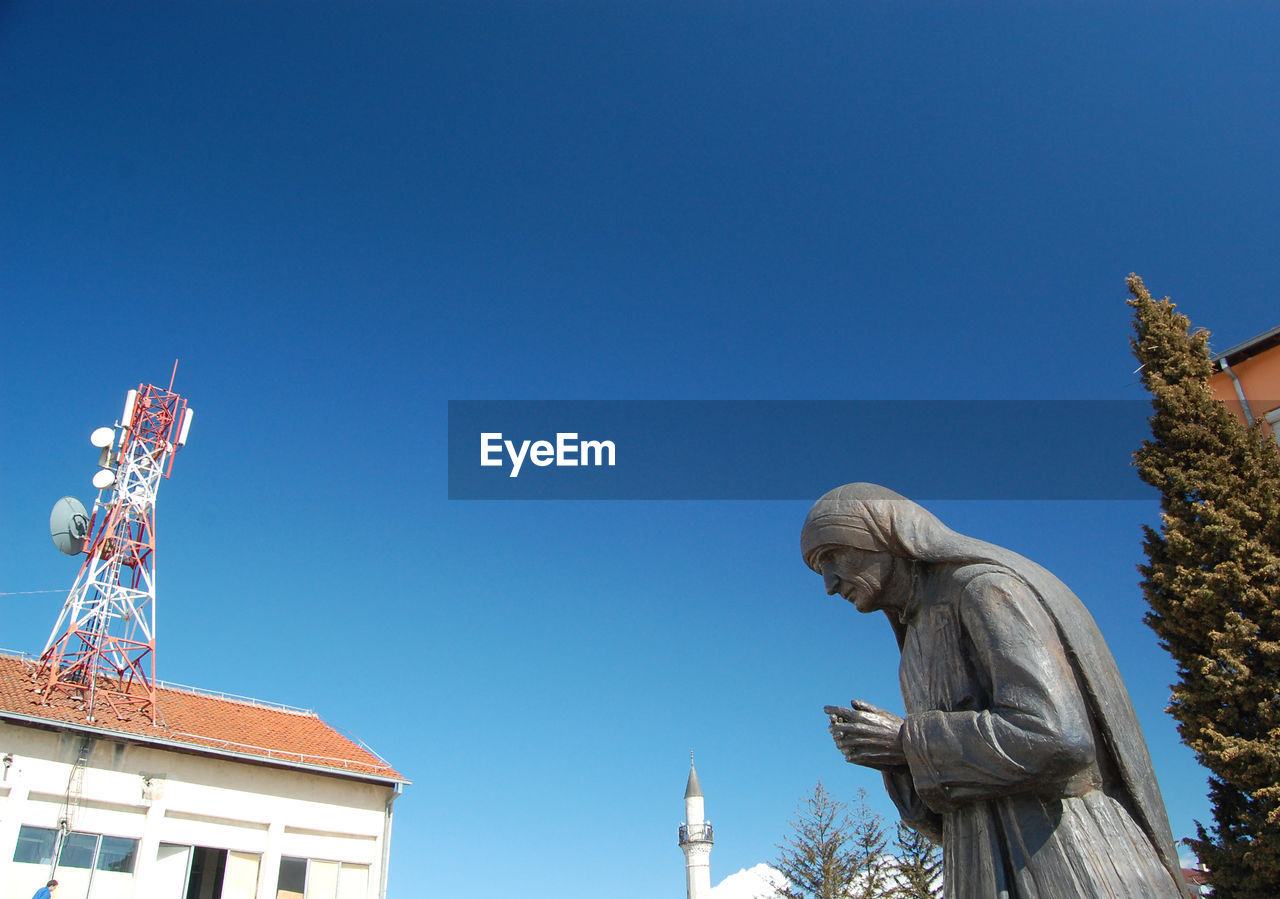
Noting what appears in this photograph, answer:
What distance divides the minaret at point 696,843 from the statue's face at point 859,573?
5416 centimetres

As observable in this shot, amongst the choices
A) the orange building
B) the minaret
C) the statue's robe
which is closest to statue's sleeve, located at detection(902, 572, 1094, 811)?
the statue's robe

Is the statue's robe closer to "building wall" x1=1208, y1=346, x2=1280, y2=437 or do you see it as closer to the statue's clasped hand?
the statue's clasped hand

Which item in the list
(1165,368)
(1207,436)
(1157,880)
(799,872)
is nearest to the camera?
(1157,880)

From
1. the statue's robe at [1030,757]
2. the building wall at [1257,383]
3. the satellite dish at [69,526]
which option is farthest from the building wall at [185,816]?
the building wall at [1257,383]

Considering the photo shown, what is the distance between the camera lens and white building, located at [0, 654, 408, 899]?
2147 cm

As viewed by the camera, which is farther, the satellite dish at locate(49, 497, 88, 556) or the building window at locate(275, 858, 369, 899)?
the satellite dish at locate(49, 497, 88, 556)

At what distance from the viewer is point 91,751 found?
22672 mm

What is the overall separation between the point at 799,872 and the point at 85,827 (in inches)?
806

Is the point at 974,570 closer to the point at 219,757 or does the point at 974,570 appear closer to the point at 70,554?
the point at 219,757

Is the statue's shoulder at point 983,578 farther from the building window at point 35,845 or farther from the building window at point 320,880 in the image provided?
the building window at point 320,880

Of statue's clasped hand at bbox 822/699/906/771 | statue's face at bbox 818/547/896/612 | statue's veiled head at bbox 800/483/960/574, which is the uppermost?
statue's veiled head at bbox 800/483/960/574

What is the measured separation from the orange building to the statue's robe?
68.3 feet

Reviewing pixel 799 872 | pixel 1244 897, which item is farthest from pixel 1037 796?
pixel 799 872

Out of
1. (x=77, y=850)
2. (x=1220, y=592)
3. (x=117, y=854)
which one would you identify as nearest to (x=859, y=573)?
(x=1220, y=592)
